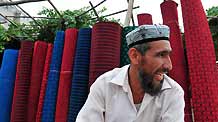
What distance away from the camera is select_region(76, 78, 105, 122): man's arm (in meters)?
1.67

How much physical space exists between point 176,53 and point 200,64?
0.84ft

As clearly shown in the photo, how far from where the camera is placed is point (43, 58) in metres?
3.71

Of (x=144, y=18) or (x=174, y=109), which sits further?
(x=144, y=18)

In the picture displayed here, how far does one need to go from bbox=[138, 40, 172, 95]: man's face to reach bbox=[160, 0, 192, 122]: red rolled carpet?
105cm

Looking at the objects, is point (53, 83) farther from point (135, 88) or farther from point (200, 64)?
point (135, 88)

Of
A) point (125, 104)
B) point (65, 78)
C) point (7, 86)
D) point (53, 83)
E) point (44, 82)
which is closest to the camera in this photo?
point (125, 104)

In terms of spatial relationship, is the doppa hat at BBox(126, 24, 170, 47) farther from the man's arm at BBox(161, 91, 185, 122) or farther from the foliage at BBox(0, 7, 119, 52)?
the foliage at BBox(0, 7, 119, 52)

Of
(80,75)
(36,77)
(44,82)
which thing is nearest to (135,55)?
(80,75)

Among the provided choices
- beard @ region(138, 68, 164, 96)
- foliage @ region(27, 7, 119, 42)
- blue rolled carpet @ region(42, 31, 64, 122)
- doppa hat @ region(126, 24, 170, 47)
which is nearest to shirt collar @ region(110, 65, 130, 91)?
beard @ region(138, 68, 164, 96)

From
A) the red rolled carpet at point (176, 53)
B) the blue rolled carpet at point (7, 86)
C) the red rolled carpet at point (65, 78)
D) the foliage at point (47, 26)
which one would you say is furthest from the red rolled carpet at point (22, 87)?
the foliage at point (47, 26)

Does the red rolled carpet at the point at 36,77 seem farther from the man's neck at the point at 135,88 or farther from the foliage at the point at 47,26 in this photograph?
the foliage at the point at 47,26

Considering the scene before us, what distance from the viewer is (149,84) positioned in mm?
1603

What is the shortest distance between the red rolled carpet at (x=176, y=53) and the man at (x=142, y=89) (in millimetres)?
959

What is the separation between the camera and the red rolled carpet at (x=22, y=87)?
3543 mm
